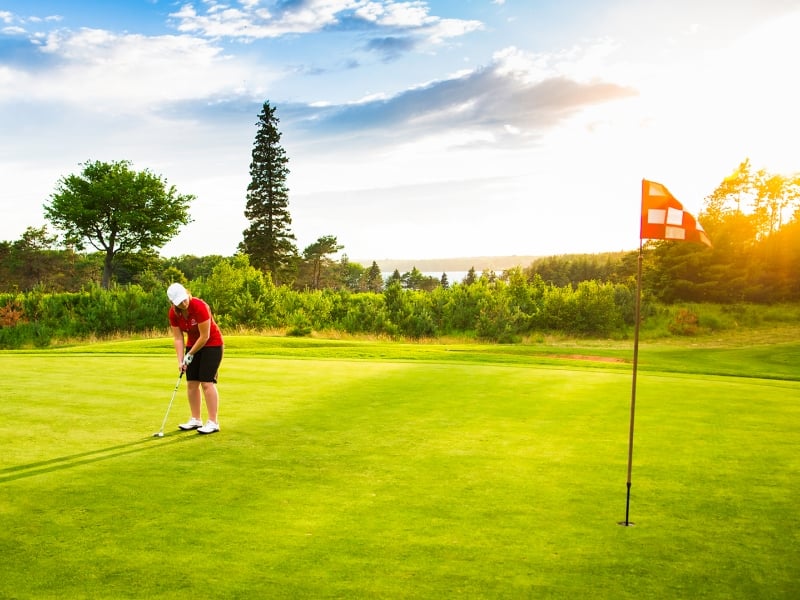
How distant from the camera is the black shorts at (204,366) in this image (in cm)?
859

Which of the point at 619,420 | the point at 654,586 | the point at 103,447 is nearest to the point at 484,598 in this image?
the point at 654,586

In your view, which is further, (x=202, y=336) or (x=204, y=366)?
(x=204, y=366)

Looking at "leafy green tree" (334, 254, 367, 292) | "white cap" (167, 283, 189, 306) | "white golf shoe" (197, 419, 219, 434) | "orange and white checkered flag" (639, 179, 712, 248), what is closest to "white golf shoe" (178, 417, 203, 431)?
"white golf shoe" (197, 419, 219, 434)

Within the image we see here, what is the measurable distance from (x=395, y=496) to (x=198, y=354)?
4.02m

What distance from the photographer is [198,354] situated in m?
8.63

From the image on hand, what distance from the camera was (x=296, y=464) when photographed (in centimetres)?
693

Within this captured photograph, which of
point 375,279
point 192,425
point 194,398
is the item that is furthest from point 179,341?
point 375,279

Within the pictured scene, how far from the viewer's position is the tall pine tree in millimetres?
64438

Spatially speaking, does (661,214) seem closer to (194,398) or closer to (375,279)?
(194,398)

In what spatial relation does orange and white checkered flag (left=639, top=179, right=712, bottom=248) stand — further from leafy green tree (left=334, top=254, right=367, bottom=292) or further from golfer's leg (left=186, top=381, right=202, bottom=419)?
leafy green tree (left=334, top=254, right=367, bottom=292)

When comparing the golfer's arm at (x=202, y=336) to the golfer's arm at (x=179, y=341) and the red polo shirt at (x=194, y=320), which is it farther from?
the golfer's arm at (x=179, y=341)

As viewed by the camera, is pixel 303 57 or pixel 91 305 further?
pixel 91 305

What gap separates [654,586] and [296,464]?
393 cm

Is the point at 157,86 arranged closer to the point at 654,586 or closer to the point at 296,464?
the point at 296,464
